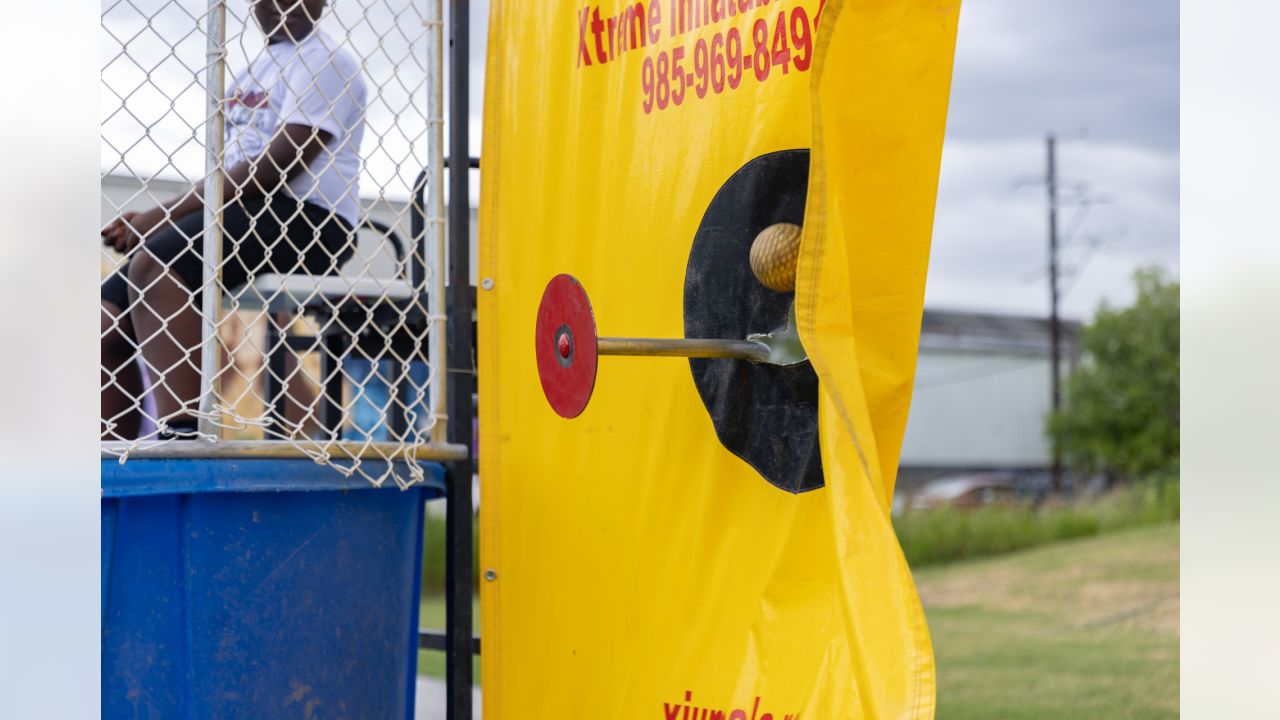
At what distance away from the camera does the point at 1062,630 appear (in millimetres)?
7805

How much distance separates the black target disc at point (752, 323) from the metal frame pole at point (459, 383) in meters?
0.60

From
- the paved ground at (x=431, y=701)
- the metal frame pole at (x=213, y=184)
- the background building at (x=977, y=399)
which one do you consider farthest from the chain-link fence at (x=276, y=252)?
the background building at (x=977, y=399)

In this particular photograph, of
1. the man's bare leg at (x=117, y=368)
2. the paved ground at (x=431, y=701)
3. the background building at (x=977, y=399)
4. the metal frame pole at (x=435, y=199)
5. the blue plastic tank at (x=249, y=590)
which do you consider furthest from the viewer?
the background building at (x=977, y=399)

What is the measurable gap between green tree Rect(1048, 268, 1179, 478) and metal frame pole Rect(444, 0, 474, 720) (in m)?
20.1

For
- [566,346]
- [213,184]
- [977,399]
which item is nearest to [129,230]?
[213,184]

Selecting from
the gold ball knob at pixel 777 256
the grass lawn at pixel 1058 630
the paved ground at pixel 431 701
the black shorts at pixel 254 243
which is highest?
the black shorts at pixel 254 243

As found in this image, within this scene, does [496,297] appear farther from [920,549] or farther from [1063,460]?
[1063,460]

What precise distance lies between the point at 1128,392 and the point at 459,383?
67.9ft

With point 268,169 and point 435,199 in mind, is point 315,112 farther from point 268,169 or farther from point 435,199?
point 435,199

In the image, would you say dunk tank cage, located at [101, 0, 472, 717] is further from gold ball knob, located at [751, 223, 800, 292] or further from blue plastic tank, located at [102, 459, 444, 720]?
gold ball knob, located at [751, 223, 800, 292]

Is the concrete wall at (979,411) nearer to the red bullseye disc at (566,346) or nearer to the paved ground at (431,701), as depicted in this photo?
the paved ground at (431,701)

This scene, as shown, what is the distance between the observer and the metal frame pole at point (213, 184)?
191cm

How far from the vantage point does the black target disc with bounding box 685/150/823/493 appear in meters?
1.63

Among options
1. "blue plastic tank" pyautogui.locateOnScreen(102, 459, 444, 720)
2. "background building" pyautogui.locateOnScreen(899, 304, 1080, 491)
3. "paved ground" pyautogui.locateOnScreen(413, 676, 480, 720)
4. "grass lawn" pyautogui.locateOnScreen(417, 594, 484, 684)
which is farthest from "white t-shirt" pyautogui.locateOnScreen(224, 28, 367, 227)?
"background building" pyautogui.locateOnScreen(899, 304, 1080, 491)
